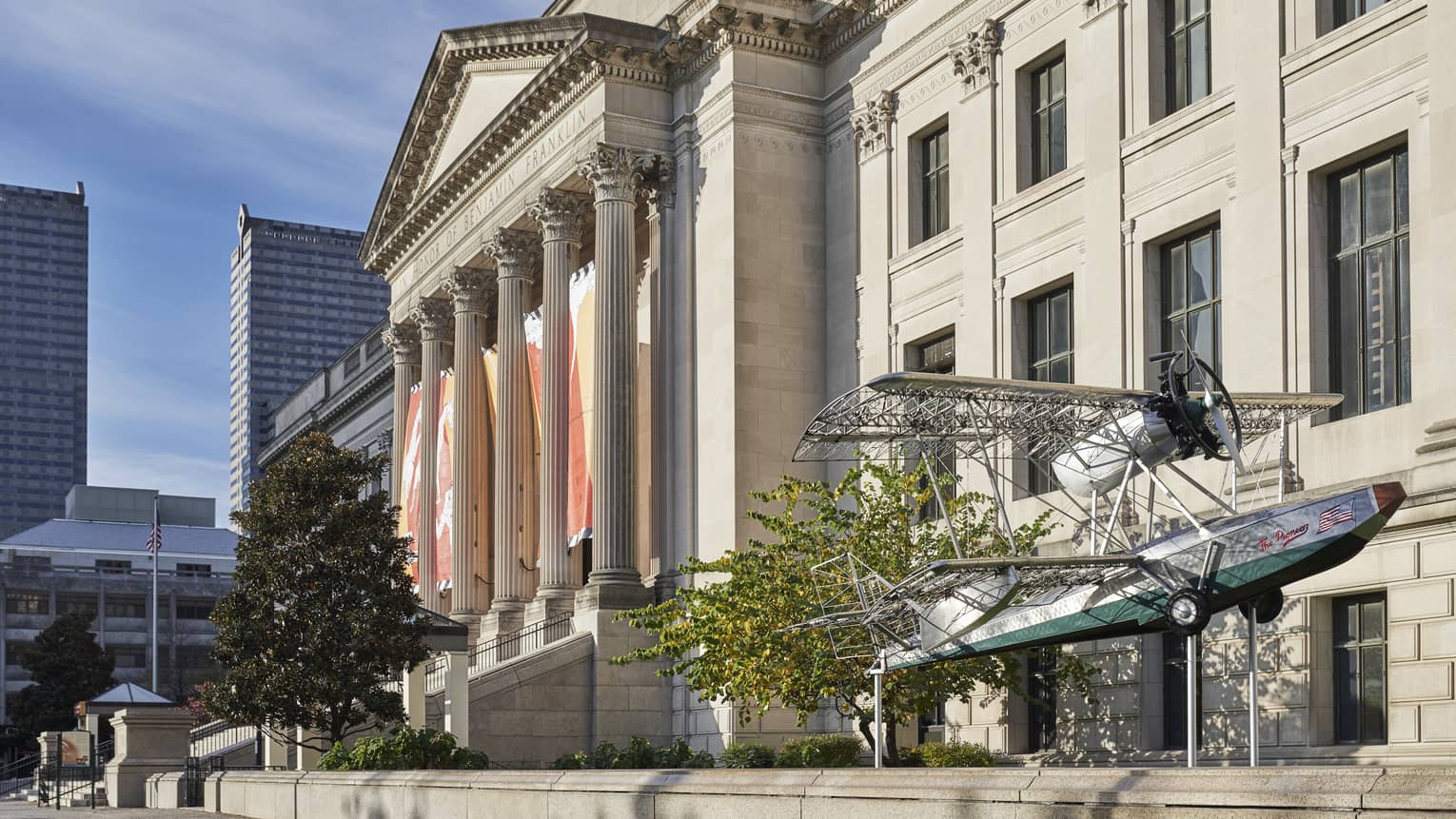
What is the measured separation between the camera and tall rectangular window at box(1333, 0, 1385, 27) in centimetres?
2840

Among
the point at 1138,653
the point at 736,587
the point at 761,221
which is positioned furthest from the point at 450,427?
the point at 1138,653

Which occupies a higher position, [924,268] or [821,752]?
[924,268]

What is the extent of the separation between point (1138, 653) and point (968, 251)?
10.3m

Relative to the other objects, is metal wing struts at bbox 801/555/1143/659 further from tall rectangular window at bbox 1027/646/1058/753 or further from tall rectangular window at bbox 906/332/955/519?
tall rectangular window at bbox 906/332/955/519

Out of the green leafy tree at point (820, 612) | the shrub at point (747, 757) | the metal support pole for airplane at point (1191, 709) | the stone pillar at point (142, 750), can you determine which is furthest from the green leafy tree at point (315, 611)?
the metal support pole for airplane at point (1191, 709)

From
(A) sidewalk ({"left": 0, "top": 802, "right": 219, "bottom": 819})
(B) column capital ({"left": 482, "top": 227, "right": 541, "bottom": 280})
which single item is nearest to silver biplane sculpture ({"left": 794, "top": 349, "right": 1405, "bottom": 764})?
(A) sidewalk ({"left": 0, "top": 802, "right": 219, "bottom": 819})

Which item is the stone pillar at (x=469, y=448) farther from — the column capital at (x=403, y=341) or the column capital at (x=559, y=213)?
the column capital at (x=559, y=213)

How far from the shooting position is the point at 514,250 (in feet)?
171

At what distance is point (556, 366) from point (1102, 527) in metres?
25.7

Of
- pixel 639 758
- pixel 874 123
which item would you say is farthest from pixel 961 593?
pixel 874 123

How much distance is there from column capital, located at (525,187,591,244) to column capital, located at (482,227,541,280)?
3.02 m

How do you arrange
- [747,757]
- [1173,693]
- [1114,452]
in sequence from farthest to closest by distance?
[747,757]
[1173,693]
[1114,452]

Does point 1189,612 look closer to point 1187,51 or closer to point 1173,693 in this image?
point 1173,693

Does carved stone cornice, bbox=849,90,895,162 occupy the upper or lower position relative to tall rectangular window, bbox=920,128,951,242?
upper
